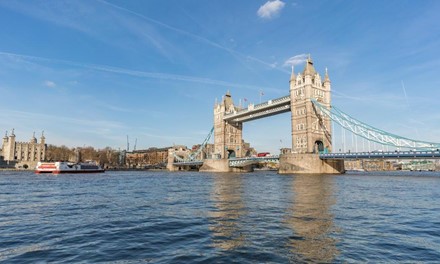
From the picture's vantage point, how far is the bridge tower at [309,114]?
80.4 m

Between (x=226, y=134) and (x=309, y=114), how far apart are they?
144 feet

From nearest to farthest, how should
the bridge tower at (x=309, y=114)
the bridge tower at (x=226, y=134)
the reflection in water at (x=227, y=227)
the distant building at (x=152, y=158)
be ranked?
the reflection in water at (x=227, y=227)
the bridge tower at (x=309, y=114)
the bridge tower at (x=226, y=134)
the distant building at (x=152, y=158)

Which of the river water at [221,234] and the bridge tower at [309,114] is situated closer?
the river water at [221,234]

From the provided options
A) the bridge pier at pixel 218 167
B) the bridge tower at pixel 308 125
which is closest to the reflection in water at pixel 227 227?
the bridge tower at pixel 308 125

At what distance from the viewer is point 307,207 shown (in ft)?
58.1

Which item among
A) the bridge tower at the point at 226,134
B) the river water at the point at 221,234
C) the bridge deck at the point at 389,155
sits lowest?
the river water at the point at 221,234

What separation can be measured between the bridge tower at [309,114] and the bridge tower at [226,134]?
3712cm

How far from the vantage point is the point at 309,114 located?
80.2 m

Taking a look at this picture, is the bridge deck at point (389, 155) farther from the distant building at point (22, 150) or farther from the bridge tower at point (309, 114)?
the distant building at point (22, 150)

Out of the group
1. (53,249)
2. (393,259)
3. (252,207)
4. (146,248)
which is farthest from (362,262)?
(252,207)

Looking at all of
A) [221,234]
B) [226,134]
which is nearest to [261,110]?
[226,134]

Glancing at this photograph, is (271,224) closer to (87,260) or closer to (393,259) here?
(393,259)

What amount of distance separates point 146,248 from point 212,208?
8494 millimetres

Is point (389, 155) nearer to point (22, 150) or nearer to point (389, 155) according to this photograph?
point (389, 155)
